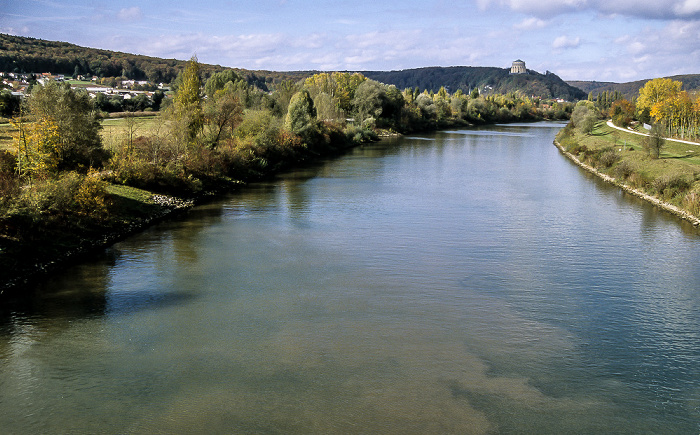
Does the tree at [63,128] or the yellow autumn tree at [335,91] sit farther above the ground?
the yellow autumn tree at [335,91]

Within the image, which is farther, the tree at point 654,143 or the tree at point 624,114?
the tree at point 624,114

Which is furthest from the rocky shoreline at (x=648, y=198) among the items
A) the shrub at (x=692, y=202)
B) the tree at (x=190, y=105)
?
the tree at (x=190, y=105)

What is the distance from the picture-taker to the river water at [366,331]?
34.8 feet

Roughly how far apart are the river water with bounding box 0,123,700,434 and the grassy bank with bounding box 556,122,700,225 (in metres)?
3.64

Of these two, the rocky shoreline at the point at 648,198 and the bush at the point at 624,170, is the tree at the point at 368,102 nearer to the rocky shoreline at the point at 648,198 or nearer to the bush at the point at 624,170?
the rocky shoreline at the point at 648,198

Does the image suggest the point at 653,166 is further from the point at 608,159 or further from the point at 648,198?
the point at 648,198

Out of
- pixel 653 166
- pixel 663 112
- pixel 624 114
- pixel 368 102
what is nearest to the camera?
pixel 653 166

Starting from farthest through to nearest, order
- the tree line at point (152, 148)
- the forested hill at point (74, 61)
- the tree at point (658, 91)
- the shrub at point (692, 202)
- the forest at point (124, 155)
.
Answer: the forested hill at point (74, 61)
the tree at point (658, 91)
the shrub at point (692, 202)
the tree line at point (152, 148)
the forest at point (124, 155)

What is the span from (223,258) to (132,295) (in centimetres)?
422

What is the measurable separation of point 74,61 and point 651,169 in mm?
102087

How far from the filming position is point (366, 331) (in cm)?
1405

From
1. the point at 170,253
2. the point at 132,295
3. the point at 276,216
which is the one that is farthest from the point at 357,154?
the point at 132,295

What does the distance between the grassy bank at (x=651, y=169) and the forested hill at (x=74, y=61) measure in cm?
6767

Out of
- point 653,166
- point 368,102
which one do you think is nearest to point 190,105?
point 653,166
